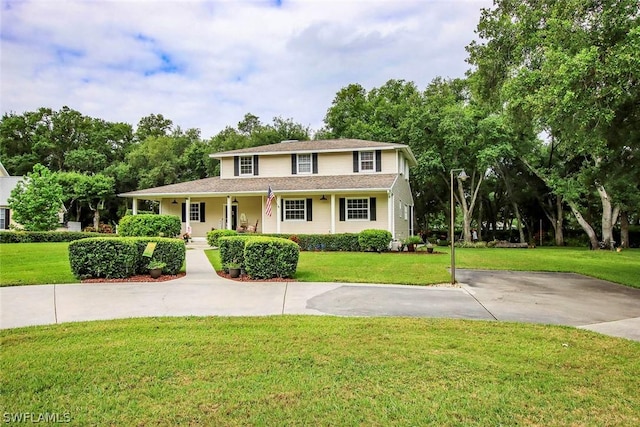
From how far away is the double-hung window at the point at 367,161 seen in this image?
71.3 feet

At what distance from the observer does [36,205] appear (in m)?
21.9

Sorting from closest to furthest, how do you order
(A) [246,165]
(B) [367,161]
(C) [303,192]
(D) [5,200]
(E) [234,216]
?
(C) [303,192] → (B) [367,161] → (E) [234,216] → (A) [246,165] → (D) [5,200]

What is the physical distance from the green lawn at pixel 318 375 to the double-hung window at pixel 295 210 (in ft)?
52.4

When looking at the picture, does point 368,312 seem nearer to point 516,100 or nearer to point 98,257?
point 98,257

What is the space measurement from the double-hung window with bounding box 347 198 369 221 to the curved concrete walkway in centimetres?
1103

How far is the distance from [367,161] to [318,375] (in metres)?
18.8

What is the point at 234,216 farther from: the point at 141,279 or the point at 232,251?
the point at 141,279

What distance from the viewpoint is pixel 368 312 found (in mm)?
6551

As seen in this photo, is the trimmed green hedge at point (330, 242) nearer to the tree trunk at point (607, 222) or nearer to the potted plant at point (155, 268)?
the potted plant at point (155, 268)

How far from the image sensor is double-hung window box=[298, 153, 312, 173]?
22.8 metres

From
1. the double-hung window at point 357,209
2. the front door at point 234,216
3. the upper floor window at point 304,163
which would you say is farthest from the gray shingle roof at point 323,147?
the front door at point 234,216

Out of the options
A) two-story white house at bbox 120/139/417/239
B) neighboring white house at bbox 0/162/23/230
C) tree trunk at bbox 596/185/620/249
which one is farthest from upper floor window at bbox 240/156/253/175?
tree trunk at bbox 596/185/620/249

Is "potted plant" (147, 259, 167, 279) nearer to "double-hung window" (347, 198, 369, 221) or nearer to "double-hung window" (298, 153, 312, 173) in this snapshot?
"double-hung window" (347, 198, 369, 221)
